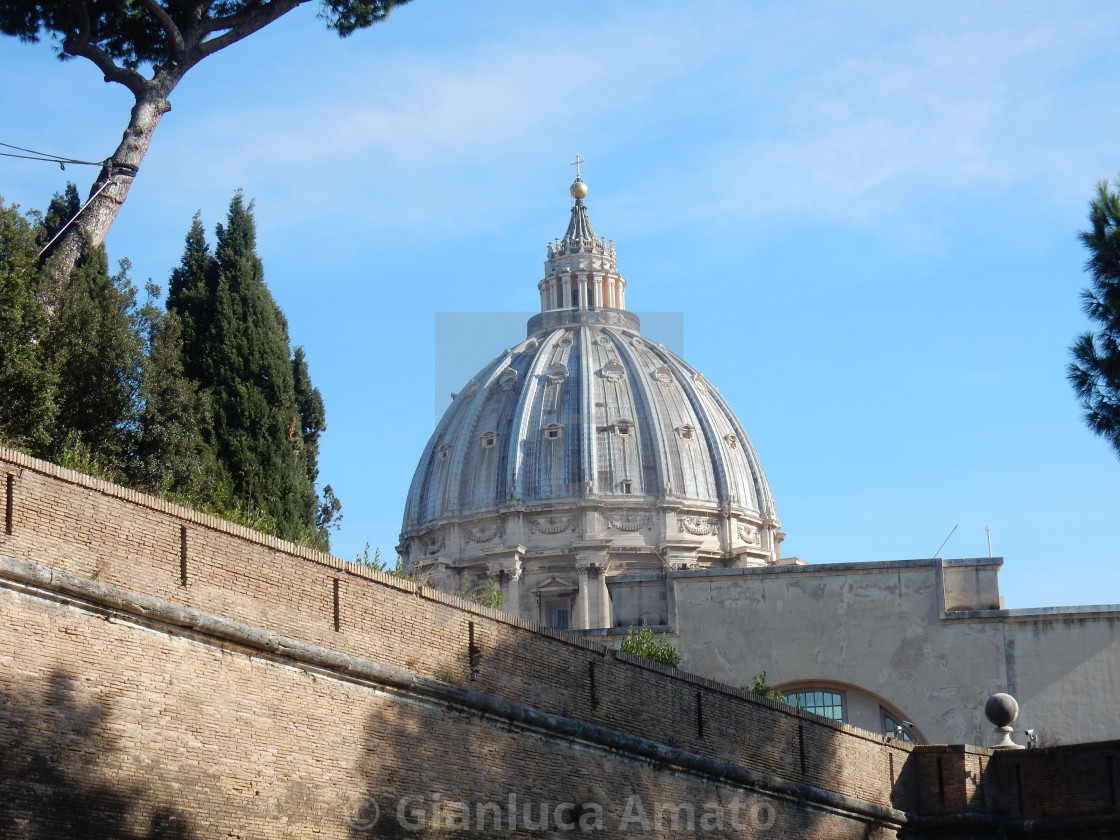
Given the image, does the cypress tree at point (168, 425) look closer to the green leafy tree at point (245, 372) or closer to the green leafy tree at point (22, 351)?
the green leafy tree at point (245, 372)

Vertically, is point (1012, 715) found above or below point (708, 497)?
below

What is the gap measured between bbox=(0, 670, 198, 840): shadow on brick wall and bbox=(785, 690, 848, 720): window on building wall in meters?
19.6

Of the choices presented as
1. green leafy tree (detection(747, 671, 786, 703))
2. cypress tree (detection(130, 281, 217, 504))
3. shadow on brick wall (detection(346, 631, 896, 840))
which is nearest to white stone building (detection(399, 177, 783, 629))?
green leafy tree (detection(747, 671, 786, 703))

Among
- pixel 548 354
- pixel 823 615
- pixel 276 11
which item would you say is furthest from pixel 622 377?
pixel 276 11

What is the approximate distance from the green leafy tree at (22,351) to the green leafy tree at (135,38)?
40.9 inches

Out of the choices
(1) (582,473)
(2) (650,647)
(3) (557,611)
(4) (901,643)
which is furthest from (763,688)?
(1) (582,473)

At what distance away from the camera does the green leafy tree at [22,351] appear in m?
14.4

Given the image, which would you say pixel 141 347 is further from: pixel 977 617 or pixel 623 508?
pixel 623 508

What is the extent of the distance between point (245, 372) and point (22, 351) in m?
3.68

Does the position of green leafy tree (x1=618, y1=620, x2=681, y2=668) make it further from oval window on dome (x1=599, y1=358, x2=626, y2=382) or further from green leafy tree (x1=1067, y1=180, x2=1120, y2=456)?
oval window on dome (x1=599, y1=358, x2=626, y2=382)

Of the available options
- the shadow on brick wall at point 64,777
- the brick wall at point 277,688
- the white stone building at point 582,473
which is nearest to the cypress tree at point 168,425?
the brick wall at point 277,688

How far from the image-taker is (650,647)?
85.2 feet

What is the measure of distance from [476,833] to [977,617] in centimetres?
1712

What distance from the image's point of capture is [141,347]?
1641 centimetres
